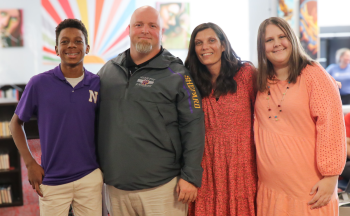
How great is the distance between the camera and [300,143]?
1656 mm

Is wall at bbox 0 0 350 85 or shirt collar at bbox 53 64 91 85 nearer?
shirt collar at bbox 53 64 91 85

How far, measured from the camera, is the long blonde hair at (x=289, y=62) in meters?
1.68

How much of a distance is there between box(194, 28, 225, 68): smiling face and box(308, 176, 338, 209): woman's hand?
3.07 ft

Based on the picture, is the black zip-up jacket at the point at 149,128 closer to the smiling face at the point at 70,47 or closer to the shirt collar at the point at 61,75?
the shirt collar at the point at 61,75

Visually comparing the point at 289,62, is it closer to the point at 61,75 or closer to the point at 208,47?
the point at 208,47

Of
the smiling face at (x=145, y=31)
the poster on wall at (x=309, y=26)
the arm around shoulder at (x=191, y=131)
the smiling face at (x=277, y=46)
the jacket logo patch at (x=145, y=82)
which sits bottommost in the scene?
the arm around shoulder at (x=191, y=131)

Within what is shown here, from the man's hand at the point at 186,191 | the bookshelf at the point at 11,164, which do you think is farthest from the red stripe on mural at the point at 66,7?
the man's hand at the point at 186,191

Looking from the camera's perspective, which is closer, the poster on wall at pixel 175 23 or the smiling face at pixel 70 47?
the smiling face at pixel 70 47

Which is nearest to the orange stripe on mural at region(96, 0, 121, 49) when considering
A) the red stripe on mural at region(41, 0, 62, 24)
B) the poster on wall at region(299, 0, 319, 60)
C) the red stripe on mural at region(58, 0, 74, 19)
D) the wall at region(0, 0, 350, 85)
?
the wall at region(0, 0, 350, 85)

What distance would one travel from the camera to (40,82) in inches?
66.2

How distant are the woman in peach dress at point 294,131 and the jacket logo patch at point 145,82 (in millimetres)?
654

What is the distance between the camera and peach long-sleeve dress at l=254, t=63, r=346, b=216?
156cm

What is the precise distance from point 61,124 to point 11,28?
5002 millimetres

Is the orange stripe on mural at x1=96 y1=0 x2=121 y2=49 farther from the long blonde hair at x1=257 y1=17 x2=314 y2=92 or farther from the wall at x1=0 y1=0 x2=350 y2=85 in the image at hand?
the long blonde hair at x1=257 y1=17 x2=314 y2=92
